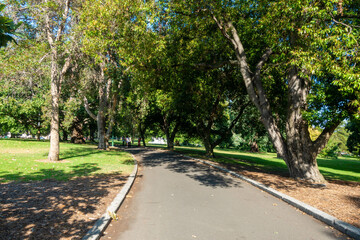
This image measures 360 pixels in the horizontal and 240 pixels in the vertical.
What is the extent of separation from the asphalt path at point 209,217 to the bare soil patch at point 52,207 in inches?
24.7

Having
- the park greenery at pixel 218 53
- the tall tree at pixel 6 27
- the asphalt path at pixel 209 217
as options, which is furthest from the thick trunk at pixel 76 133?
the tall tree at pixel 6 27

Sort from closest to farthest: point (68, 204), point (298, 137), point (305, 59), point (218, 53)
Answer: point (68, 204) → point (305, 59) → point (298, 137) → point (218, 53)

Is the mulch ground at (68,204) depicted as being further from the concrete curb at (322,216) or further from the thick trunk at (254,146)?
the thick trunk at (254,146)

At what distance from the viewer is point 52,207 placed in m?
4.69

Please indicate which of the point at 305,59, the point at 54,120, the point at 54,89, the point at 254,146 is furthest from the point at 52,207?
the point at 254,146

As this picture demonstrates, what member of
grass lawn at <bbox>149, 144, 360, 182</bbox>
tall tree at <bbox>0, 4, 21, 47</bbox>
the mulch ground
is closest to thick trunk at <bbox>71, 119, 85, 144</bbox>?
grass lawn at <bbox>149, 144, 360, 182</bbox>

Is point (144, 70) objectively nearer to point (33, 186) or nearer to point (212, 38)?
point (212, 38)

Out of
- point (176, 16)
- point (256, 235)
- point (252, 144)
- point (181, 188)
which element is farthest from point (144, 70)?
point (252, 144)

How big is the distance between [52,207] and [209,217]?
3.51m

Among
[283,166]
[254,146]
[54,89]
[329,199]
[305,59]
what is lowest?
[283,166]

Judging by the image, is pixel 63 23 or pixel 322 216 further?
pixel 63 23

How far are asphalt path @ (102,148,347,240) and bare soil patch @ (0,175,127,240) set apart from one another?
2.06 ft

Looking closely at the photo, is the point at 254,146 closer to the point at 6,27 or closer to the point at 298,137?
the point at 298,137

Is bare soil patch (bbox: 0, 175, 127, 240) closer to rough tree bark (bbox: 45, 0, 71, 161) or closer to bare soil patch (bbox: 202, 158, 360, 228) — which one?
rough tree bark (bbox: 45, 0, 71, 161)
